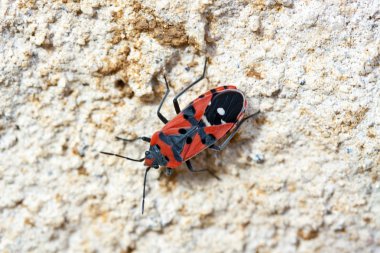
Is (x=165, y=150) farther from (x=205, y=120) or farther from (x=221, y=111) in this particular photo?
(x=221, y=111)

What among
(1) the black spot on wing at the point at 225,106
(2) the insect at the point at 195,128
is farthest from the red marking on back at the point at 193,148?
(1) the black spot on wing at the point at 225,106

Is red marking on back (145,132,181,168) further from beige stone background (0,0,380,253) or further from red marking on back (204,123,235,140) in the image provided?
red marking on back (204,123,235,140)

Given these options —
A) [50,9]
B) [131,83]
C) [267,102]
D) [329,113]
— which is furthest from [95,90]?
[329,113]

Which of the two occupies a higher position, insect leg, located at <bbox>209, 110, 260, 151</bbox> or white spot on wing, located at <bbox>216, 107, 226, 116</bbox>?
white spot on wing, located at <bbox>216, 107, 226, 116</bbox>

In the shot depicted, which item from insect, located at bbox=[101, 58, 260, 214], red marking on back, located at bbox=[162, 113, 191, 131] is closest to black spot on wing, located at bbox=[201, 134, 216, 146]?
insect, located at bbox=[101, 58, 260, 214]

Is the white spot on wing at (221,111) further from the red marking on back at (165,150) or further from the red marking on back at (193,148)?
the red marking on back at (165,150)

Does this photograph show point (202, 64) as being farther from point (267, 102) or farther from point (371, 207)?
point (371, 207)

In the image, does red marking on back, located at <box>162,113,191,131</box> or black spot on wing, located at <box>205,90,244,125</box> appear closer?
black spot on wing, located at <box>205,90,244,125</box>

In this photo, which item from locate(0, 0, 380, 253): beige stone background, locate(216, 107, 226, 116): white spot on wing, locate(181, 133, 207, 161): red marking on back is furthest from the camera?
locate(181, 133, 207, 161): red marking on back

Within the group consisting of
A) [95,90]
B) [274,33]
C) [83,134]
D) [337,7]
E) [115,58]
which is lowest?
[83,134]
